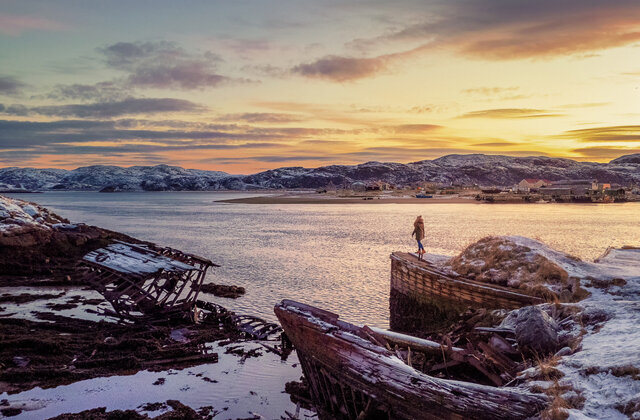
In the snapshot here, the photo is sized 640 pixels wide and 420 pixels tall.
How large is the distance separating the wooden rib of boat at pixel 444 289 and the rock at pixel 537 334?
2.90 m

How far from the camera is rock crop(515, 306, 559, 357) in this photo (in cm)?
835

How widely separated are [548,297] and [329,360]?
7.59 m

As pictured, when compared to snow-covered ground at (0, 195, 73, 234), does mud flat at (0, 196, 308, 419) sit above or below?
below

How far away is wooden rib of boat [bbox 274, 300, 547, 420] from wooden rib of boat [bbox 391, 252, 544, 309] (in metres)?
4.49

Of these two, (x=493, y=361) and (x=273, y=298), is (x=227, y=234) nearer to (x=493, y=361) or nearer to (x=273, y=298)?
(x=273, y=298)

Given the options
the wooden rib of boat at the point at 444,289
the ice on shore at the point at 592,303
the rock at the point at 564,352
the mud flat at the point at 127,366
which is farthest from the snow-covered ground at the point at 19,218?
the rock at the point at 564,352

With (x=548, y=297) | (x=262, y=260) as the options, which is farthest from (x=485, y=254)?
(x=262, y=260)

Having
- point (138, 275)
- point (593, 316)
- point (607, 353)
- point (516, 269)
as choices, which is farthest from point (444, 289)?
point (138, 275)

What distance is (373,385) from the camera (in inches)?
254

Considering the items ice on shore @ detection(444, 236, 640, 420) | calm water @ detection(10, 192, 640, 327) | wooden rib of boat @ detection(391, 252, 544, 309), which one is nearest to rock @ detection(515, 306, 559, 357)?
ice on shore @ detection(444, 236, 640, 420)

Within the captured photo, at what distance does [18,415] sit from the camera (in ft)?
28.5

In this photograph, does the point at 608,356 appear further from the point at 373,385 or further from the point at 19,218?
the point at 19,218

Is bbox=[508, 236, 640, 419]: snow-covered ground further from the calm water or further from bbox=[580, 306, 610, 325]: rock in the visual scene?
the calm water

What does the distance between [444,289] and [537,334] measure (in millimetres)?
5732
